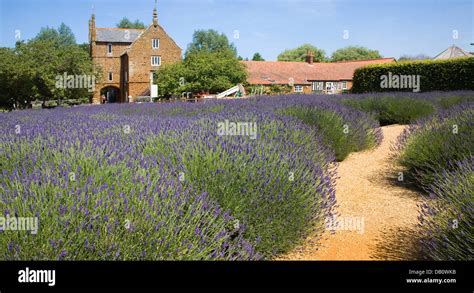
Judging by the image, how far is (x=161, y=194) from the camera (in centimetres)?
248

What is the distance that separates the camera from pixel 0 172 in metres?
3.34

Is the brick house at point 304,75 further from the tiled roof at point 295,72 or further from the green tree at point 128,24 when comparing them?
the green tree at point 128,24

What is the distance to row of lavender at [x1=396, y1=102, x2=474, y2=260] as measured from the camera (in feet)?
9.52

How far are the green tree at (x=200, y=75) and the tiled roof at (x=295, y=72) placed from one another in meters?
7.77

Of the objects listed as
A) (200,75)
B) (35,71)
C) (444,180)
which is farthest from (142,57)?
(444,180)

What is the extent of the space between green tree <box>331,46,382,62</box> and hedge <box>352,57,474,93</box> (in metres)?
49.1

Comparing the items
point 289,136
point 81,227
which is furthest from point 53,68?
point 81,227

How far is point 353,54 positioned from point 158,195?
73.7m

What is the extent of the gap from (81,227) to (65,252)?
154 millimetres

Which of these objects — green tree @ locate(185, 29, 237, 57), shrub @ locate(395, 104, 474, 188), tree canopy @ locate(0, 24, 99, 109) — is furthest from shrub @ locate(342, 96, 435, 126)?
green tree @ locate(185, 29, 237, 57)

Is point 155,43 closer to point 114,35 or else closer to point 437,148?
point 114,35

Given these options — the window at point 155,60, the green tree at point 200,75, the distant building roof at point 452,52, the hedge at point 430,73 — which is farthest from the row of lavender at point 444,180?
the distant building roof at point 452,52

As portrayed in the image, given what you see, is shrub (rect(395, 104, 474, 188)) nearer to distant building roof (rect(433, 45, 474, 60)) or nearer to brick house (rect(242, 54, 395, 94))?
brick house (rect(242, 54, 395, 94))
